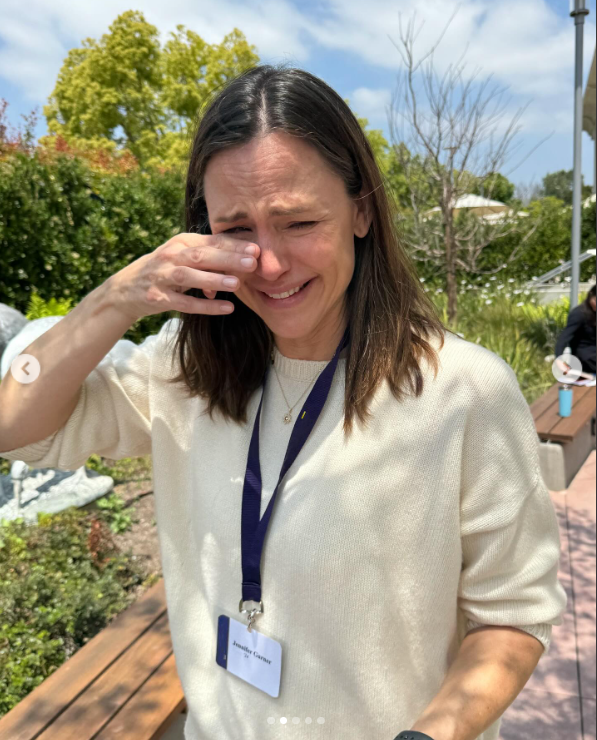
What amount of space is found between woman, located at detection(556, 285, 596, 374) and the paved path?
136cm

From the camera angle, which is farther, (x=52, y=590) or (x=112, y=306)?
(x=52, y=590)

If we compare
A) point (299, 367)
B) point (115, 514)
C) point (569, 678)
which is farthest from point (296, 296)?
point (115, 514)

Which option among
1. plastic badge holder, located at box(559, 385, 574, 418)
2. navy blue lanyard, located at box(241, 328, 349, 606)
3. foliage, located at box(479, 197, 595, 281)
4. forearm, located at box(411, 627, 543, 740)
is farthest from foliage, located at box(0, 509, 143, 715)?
foliage, located at box(479, 197, 595, 281)

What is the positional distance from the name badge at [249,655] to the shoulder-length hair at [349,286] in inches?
16.6

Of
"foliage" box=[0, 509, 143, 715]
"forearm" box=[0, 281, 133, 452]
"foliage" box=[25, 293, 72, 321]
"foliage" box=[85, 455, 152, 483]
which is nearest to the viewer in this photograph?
"forearm" box=[0, 281, 133, 452]

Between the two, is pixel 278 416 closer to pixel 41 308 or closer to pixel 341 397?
pixel 341 397

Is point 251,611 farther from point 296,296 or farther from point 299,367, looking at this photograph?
point 296,296

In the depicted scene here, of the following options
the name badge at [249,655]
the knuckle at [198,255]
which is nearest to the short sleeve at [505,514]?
the name badge at [249,655]

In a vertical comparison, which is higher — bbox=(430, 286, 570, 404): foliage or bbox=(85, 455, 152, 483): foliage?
bbox=(430, 286, 570, 404): foliage

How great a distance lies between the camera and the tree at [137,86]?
9.84m

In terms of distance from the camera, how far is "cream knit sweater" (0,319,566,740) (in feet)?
3.71

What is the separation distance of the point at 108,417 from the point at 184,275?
0.44 metres

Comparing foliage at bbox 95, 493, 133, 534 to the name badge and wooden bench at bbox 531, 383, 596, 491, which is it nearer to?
the name badge

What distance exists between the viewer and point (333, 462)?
3.88 ft
